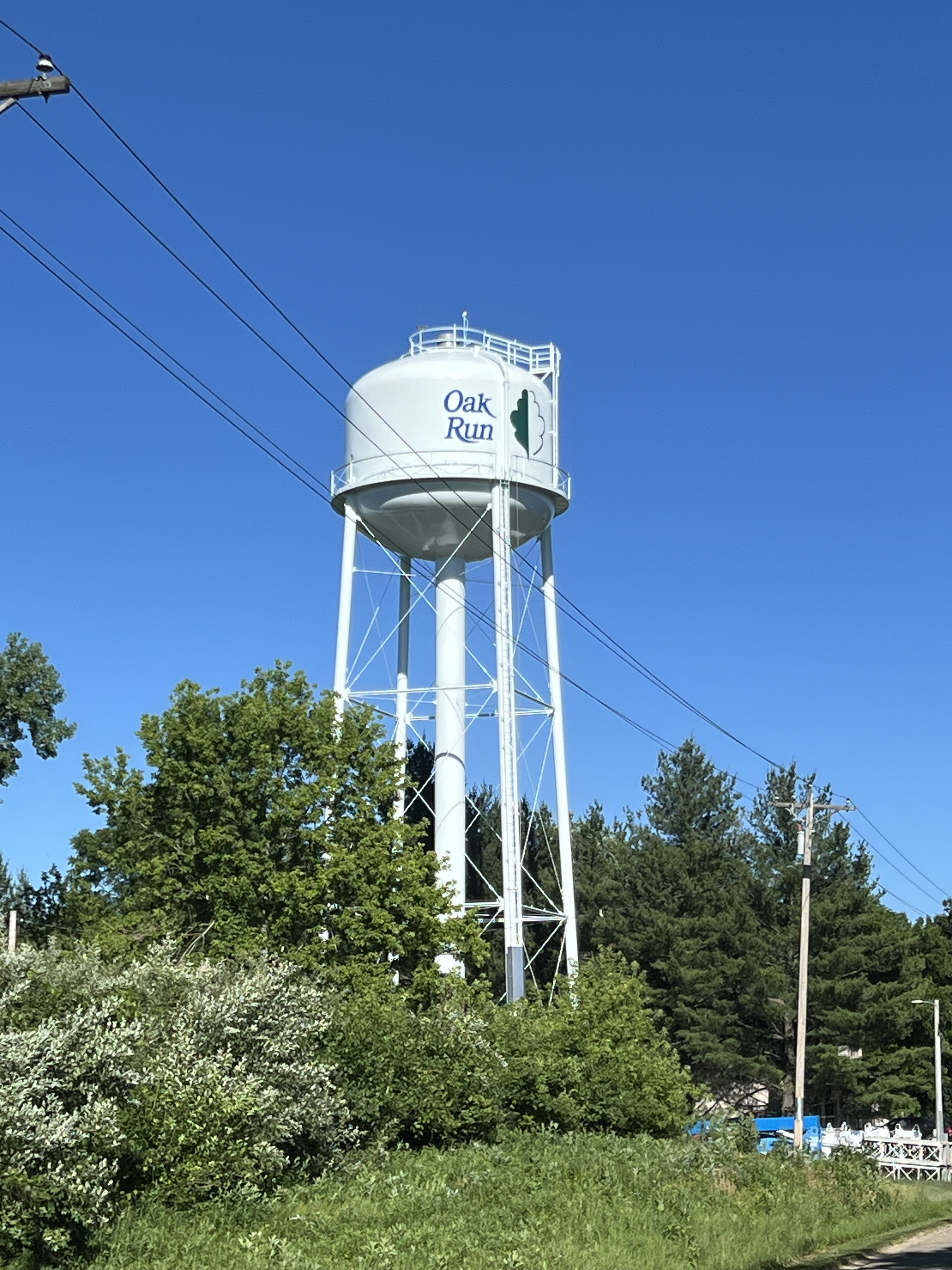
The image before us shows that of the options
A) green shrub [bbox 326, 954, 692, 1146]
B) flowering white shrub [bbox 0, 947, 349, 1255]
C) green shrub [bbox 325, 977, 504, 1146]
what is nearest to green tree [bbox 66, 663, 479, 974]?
green shrub [bbox 326, 954, 692, 1146]

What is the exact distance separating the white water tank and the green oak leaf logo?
1.2 inches

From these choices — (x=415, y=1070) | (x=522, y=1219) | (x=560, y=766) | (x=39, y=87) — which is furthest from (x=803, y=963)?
(x=39, y=87)

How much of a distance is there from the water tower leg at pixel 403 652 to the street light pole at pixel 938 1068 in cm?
2771

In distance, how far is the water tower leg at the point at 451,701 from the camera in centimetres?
4231

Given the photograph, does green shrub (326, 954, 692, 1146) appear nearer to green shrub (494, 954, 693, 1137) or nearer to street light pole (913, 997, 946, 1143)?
green shrub (494, 954, 693, 1137)

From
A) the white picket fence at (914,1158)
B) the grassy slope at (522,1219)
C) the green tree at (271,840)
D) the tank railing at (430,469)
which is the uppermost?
the tank railing at (430,469)

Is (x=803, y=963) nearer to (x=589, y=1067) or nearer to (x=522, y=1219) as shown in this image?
(x=589, y=1067)

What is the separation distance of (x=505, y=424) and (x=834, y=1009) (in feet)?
99.0

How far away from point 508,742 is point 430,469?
6835 mm

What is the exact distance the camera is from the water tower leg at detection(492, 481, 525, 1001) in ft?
129

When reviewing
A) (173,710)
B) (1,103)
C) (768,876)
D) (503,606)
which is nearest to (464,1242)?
(1,103)

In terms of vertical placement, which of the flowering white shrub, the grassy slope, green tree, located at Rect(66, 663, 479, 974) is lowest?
the grassy slope

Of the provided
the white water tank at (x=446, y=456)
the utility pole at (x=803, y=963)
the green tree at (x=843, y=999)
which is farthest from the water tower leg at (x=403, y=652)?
the green tree at (x=843, y=999)

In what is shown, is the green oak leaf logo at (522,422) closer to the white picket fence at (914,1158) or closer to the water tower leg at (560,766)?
the water tower leg at (560,766)
